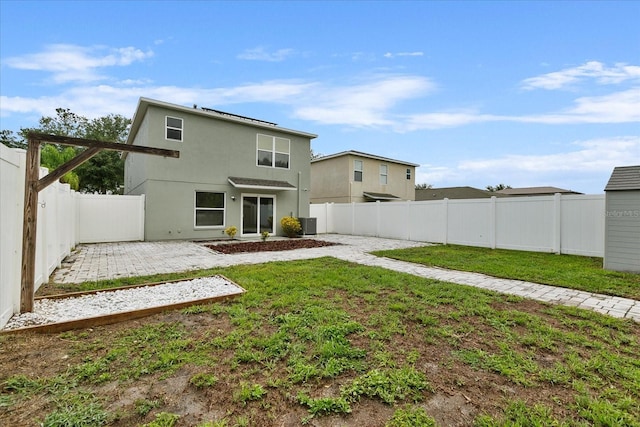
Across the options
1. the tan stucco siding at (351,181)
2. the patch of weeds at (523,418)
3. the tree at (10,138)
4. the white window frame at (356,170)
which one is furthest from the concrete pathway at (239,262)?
the tree at (10,138)

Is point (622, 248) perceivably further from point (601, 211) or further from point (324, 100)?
point (324, 100)

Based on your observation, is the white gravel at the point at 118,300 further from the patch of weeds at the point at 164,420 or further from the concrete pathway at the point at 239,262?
the patch of weeds at the point at 164,420

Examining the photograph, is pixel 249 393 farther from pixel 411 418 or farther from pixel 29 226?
pixel 29 226

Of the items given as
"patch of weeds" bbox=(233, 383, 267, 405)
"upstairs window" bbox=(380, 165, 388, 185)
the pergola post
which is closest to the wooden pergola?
the pergola post

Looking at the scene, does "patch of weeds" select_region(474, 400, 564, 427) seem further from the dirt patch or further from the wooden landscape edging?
the dirt patch

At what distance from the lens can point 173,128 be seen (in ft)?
40.5

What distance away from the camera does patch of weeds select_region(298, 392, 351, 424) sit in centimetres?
202

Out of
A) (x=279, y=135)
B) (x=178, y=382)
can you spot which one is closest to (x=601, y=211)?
(x=178, y=382)

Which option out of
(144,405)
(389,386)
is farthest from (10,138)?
(389,386)

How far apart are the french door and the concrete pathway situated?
143 inches

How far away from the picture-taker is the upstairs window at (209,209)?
42.7ft

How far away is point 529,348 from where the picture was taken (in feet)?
9.80

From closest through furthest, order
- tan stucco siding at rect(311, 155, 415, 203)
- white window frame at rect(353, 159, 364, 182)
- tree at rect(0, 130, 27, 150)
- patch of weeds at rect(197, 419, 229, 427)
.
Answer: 1. patch of weeds at rect(197, 419, 229, 427)
2. tan stucco siding at rect(311, 155, 415, 203)
3. white window frame at rect(353, 159, 364, 182)
4. tree at rect(0, 130, 27, 150)

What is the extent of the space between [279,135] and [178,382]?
46.2 feet
